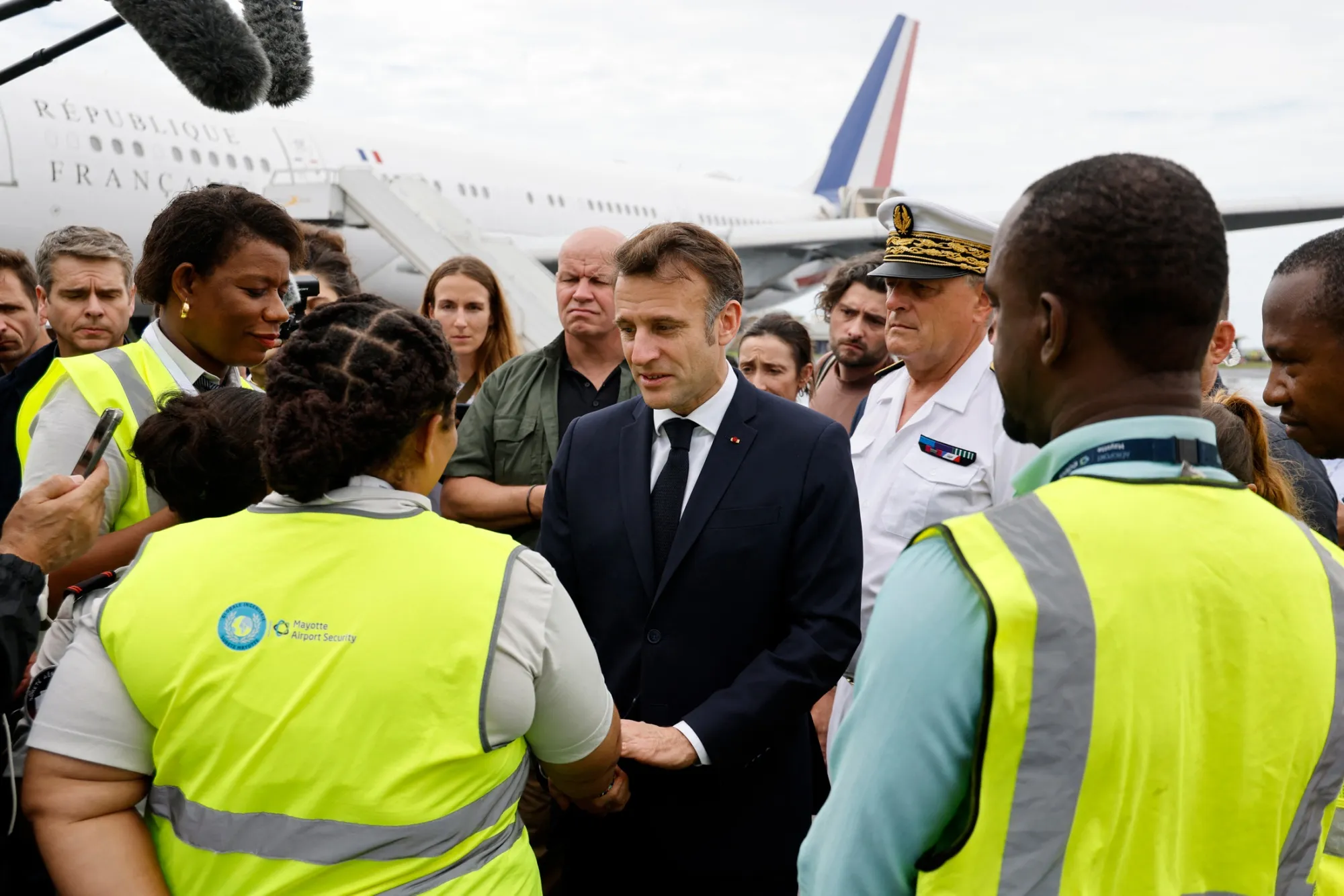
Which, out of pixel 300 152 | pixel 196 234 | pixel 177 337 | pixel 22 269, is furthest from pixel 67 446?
pixel 300 152

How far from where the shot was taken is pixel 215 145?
11.9 meters

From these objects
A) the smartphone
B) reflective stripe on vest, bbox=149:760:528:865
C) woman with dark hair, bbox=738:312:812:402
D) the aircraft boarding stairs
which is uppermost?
the smartphone

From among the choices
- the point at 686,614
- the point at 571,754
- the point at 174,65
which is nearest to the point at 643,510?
the point at 686,614

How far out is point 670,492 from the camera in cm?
233

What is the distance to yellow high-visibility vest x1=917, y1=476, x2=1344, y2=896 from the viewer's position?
1000mm

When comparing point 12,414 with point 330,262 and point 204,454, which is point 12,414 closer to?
point 204,454

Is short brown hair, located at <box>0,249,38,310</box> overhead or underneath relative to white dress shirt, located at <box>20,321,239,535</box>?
underneath

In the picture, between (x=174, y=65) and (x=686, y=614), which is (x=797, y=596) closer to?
(x=686, y=614)

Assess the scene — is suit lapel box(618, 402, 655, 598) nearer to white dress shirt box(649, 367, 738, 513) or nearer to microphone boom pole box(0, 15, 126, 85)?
white dress shirt box(649, 367, 738, 513)

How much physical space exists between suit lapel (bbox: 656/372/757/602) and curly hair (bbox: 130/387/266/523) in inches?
33.8

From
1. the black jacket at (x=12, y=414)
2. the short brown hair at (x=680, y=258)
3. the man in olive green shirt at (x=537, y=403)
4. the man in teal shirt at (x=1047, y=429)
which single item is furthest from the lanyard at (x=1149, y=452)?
the black jacket at (x=12, y=414)

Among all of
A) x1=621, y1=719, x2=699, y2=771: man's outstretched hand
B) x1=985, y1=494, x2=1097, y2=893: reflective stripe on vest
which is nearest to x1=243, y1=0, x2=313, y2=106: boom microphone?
x1=985, y1=494, x2=1097, y2=893: reflective stripe on vest

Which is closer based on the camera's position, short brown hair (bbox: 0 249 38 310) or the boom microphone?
the boom microphone

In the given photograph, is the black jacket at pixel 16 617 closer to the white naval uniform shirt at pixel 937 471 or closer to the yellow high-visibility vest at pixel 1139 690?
the yellow high-visibility vest at pixel 1139 690
